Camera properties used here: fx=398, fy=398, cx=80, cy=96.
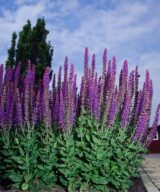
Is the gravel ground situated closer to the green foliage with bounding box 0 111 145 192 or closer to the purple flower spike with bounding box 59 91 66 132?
the green foliage with bounding box 0 111 145 192

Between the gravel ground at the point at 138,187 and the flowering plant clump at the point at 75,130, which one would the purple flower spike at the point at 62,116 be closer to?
the flowering plant clump at the point at 75,130

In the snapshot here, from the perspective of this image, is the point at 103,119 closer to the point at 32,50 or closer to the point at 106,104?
the point at 106,104

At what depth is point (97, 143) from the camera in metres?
6.55

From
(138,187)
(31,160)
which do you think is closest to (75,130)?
(31,160)

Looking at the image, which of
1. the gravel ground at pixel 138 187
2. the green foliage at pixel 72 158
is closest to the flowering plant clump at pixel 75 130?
the green foliage at pixel 72 158

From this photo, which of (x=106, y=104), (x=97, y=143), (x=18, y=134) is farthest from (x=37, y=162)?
(x=106, y=104)

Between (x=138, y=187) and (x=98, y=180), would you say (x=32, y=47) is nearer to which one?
(x=138, y=187)

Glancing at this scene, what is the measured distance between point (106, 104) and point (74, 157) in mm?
1075

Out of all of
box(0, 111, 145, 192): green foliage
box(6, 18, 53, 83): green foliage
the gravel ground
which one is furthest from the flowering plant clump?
box(6, 18, 53, 83): green foliage

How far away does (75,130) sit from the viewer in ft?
22.6

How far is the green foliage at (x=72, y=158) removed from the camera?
21.5 feet

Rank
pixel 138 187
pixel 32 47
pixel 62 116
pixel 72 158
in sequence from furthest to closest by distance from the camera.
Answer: pixel 32 47 → pixel 138 187 → pixel 62 116 → pixel 72 158

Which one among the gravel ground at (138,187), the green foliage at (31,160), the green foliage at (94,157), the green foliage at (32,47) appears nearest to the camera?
the green foliage at (94,157)

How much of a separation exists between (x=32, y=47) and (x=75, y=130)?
12097 millimetres
